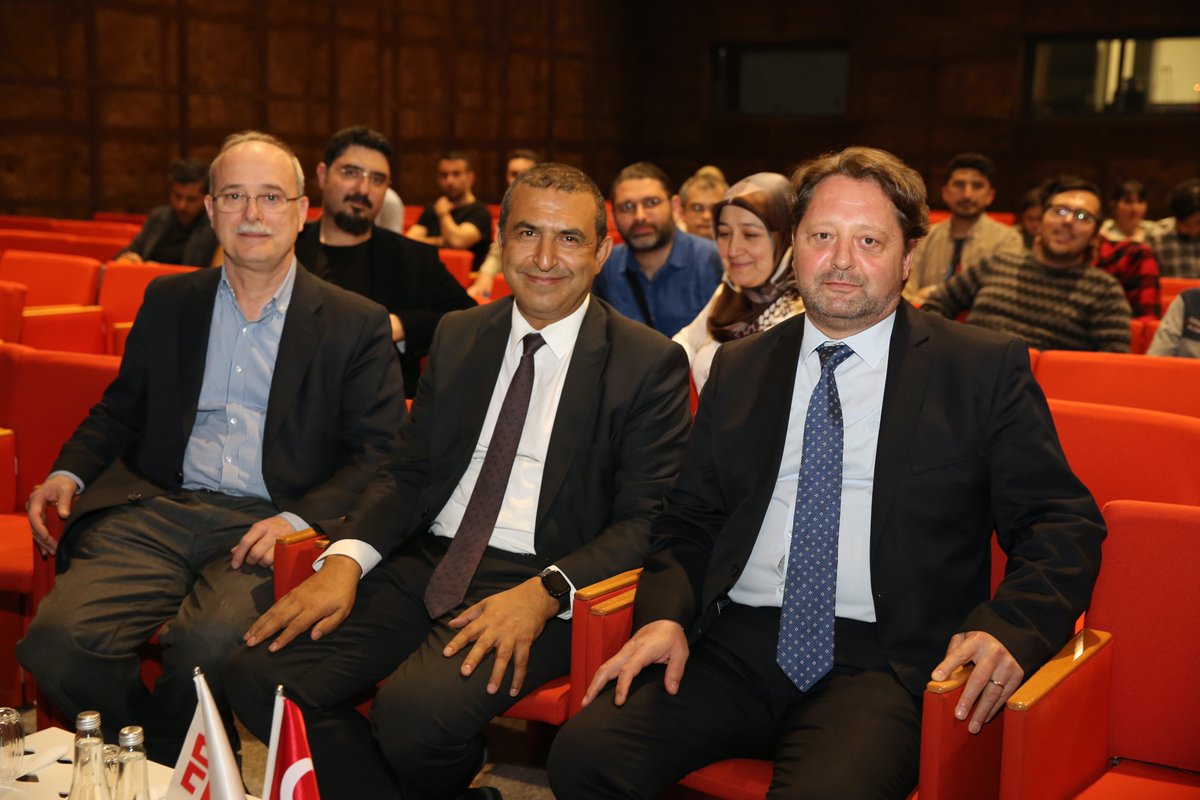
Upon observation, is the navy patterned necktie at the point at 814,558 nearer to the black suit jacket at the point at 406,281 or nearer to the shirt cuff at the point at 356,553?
the shirt cuff at the point at 356,553

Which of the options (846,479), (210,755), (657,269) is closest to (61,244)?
(657,269)

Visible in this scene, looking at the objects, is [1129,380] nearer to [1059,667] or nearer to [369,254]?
[1059,667]

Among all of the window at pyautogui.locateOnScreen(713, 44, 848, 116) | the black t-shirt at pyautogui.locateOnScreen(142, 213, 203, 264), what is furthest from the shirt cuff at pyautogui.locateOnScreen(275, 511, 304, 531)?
the window at pyautogui.locateOnScreen(713, 44, 848, 116)

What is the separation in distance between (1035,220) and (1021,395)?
522 centimetres

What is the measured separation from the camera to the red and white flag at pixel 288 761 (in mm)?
1480

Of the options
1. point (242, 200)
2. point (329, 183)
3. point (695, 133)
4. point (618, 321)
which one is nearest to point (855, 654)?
point (618, 321)

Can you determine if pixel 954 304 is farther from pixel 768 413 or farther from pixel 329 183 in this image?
pixel 768 413

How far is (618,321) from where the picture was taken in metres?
2.68

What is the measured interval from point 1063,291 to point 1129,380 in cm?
132

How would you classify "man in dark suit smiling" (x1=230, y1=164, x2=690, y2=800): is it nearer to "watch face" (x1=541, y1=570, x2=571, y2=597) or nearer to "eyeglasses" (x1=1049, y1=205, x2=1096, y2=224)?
"watch face" (x1=541, y1=570, x2=571, y2=597)

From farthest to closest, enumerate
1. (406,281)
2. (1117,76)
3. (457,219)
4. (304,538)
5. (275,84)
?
(1117,76) → (275,84) → (457,219) → (406,281) → (304,538)

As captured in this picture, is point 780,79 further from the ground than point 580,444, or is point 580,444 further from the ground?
point 780,79

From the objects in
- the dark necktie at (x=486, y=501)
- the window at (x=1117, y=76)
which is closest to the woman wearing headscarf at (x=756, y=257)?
the dark necktie at (x=486, y=501)

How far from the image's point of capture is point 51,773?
187 cm
